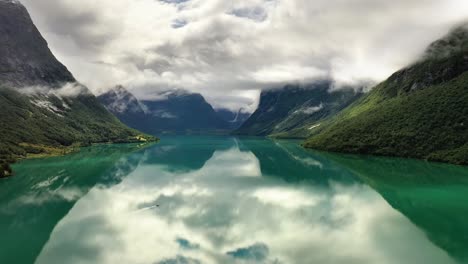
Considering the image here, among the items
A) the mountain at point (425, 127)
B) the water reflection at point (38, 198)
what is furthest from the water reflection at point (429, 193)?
the water reflection at point (38, 198)

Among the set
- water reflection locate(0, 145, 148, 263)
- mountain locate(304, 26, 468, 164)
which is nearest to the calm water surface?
water reflection locate(0, 145, 148, 263)

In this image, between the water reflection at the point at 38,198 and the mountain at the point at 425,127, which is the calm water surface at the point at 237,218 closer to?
the water reflection at the point at 38,198

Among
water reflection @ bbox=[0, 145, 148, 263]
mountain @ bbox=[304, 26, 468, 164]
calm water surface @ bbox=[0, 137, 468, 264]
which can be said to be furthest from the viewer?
mountain @ bbox=[304, 26, 468, 164]

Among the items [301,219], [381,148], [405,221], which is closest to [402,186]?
[405,221]

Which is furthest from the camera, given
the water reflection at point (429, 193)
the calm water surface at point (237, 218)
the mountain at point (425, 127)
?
the mountain at point (425, 127)

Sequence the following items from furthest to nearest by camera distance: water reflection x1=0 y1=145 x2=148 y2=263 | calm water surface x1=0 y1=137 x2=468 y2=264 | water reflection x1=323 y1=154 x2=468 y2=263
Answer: water reflection x1=323 y1=154 x2=468 y2=263 → water reflection x1=0 y1=145 x2=148 y2=263 → calm water surface x1=0 y1=137 x2=468 y2=264

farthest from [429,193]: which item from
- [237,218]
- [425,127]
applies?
[425,127]

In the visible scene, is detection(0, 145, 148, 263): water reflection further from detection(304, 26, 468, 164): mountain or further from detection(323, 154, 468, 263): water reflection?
detection(304, 26, 468, 164): mountain


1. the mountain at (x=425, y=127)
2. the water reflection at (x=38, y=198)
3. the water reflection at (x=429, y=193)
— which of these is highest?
the mountain at (x=425, y=127)

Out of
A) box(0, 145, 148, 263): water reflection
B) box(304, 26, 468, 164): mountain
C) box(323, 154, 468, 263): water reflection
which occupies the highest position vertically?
box(304, 26, 468, 164): mountain

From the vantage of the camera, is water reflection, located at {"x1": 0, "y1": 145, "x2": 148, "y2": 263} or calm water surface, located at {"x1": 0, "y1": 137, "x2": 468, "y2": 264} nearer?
calm water surface, located at {"x1": 0, "y1": 137, "x2": 468, "y2": 264}
